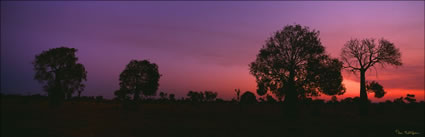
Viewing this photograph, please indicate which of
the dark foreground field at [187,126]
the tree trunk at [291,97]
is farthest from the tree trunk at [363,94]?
the tree trunk at [291,97]

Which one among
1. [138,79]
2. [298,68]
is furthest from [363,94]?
[138,79]

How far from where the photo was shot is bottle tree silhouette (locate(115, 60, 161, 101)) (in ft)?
164

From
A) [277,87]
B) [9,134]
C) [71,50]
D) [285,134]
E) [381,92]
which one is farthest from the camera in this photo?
[381,92]

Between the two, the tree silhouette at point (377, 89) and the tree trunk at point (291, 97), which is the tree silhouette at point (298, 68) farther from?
the tree silhouette at point (377, 89)

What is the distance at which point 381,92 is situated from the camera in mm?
76250

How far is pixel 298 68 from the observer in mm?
32562

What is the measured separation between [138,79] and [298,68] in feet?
99.7

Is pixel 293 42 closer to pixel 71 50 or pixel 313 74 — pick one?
pixel 313 74

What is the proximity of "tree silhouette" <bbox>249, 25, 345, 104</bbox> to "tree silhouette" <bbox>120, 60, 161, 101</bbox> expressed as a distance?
2445cm

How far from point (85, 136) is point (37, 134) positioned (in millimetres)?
3147

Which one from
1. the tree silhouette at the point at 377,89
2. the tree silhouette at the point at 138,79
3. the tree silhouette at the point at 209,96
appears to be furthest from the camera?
the tree silhouette at the point at 209,96

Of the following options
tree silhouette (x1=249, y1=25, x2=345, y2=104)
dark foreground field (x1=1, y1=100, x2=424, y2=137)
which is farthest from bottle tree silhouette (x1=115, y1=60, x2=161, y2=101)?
tree silhouette (x1=249, y1=25, x2=345, y2=104)

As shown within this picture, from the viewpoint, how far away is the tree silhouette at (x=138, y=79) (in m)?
49.9

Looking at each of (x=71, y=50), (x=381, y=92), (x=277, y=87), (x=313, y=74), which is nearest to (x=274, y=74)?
(x=277, y=87)
